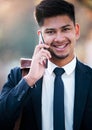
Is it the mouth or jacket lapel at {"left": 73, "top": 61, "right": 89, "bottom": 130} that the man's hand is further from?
jacket lapel at {"left": 73, "top": 61, "right": 89, "bottom": 130}

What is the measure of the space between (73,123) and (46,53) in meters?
0.30

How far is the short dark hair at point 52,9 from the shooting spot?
1367 mm

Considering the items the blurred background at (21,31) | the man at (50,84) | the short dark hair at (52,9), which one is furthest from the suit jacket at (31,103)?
the blurred background at (21,31)

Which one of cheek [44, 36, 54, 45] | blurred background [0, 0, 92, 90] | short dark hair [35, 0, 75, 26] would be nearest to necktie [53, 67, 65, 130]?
cheek [44, 36, 54, 45]

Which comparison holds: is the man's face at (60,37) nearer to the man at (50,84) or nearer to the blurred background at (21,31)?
the man at (50,84)

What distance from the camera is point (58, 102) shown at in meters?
1.31

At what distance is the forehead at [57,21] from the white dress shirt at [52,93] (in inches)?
6.2

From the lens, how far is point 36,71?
1308 millimetres

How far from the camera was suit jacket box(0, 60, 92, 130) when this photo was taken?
1.28m

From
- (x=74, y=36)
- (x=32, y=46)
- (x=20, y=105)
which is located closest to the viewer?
(x=20, y=105)

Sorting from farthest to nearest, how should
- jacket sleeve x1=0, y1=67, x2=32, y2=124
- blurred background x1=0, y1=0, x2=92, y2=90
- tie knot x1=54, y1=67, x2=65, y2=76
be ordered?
blurred background x1=0, y1=0, x2=92, y2=90, tie knot x1=54, y1=67, x2=65, y2=76, jacket sleeve x1=0, y1=67, x2=32, y2=124

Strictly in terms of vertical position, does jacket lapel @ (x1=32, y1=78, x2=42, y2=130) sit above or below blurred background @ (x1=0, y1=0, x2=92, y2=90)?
below

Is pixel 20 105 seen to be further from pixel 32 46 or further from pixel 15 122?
pixel 32 46

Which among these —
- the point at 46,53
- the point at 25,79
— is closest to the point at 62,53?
the point at 46,53
